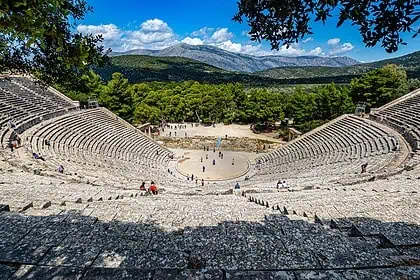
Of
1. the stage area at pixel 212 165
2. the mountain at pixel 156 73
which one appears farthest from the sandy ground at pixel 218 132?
the mountain at pixel 156 73

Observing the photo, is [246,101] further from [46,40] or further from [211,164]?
[46,40]

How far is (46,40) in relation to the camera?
379cm

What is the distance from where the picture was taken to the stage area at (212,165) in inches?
1078

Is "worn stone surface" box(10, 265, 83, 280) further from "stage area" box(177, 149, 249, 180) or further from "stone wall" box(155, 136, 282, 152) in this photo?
"stone wall" box(155, 136, 282, 152)

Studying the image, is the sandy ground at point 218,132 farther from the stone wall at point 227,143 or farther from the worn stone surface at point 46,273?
the worn stone surface at point 46,273

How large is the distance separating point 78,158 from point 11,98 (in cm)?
1135

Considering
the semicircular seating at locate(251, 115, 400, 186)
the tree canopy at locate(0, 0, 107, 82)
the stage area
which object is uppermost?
the tree canopy at locate(0, 0, 107, 82)

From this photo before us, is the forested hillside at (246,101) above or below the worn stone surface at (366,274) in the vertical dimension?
above

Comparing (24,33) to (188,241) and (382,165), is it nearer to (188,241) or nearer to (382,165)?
(188,241)

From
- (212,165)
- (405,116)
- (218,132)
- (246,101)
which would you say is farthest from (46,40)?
(246,101)

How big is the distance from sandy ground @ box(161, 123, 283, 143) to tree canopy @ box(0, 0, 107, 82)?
1497 inches

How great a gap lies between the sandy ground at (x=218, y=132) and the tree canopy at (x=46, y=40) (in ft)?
125

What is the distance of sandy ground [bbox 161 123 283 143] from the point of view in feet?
144

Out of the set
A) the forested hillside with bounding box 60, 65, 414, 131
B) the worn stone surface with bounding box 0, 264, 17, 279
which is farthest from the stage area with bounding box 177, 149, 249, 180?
the worn stone surface with bounding box 0, 264, 17, 279
